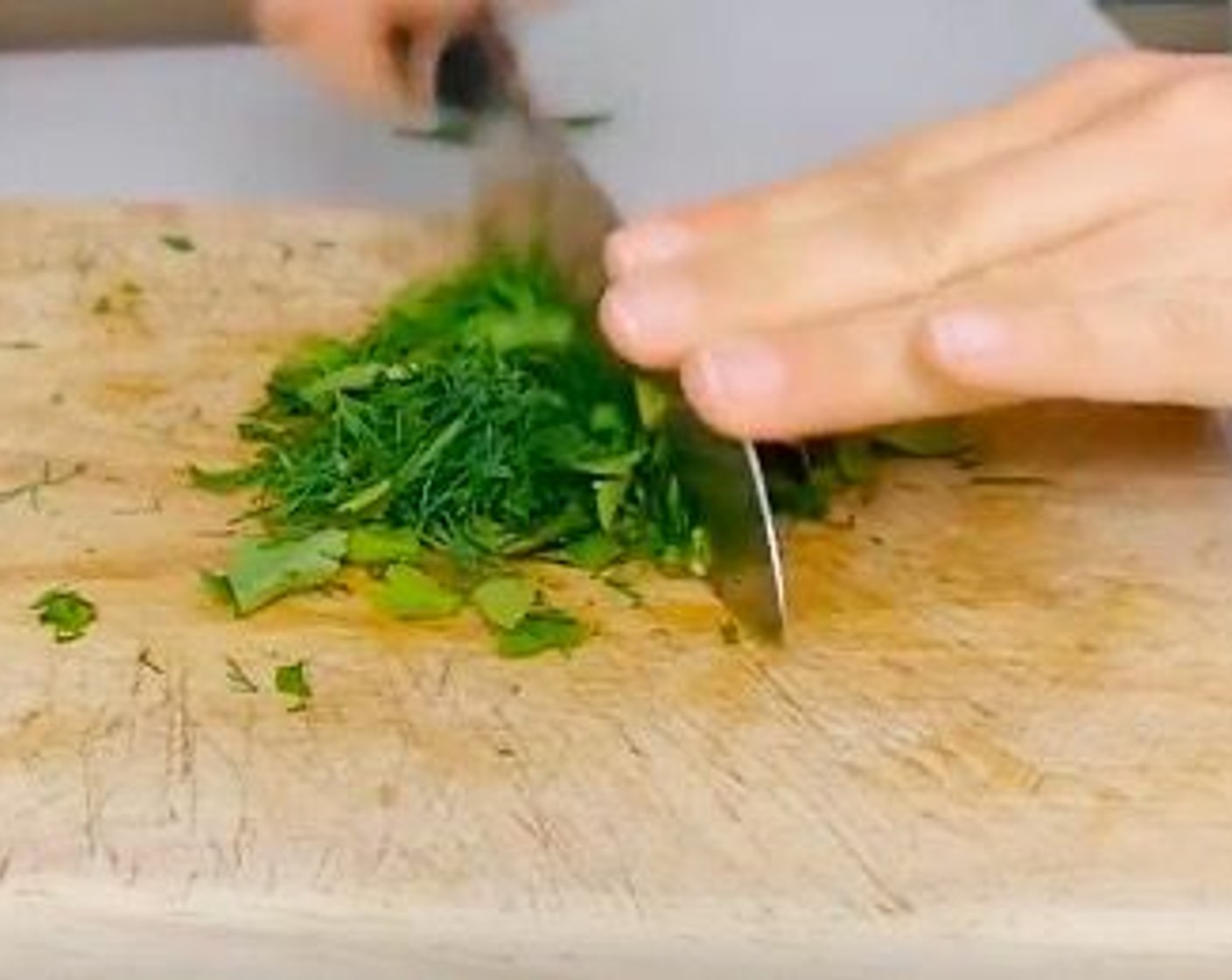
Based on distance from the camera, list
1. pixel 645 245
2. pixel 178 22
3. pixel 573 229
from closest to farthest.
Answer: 1. pixel 645 245
2. pixel 573 229
3. pixel 178 22

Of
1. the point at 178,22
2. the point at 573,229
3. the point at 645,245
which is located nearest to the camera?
the point at 645,245

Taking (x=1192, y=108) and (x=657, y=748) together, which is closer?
(x=657, y=748)

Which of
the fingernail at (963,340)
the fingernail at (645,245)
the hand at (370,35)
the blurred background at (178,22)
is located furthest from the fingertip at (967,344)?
the blurred background at (178,22)

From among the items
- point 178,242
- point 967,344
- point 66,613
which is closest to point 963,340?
point 967,344

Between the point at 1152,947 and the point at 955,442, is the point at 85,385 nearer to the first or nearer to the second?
the point at 955,442

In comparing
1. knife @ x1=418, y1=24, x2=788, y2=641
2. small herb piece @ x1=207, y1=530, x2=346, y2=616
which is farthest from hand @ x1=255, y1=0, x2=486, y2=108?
small herb piece @ x1=207, y1=530, x2=346, y2=616

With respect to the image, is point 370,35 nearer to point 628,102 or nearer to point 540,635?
point 628,102

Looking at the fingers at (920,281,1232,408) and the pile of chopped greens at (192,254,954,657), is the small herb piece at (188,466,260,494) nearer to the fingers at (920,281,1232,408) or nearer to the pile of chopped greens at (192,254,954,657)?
the pile of chopped greens at (192,254,954,657)
